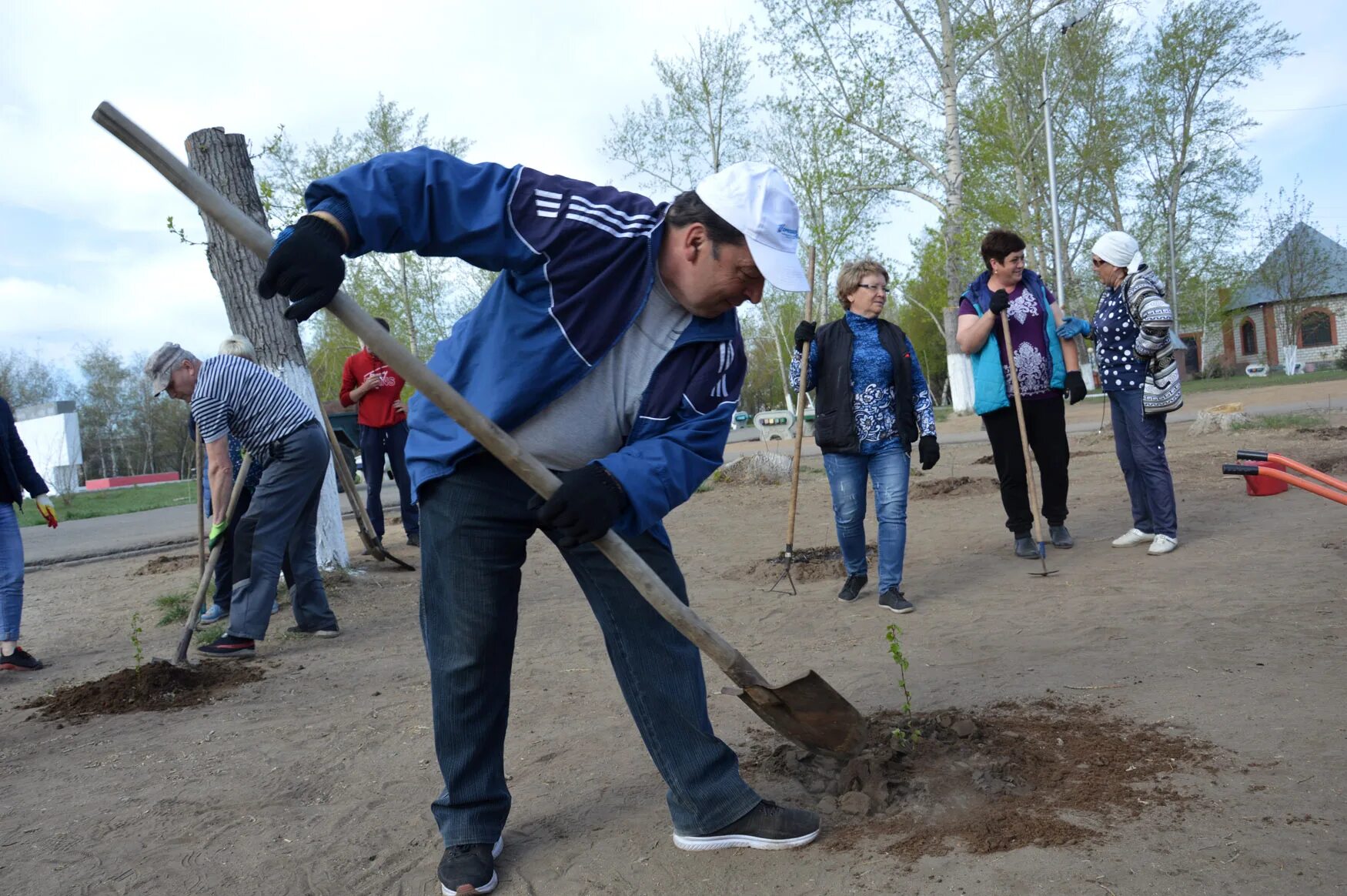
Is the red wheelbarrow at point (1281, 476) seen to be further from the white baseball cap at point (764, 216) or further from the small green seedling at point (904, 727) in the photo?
the white baseball cap at point (764, 216)

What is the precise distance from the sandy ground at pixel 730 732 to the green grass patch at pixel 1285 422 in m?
→ 6.47

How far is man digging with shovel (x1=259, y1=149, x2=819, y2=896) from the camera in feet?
8.41

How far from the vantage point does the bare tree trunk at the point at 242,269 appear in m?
7.61

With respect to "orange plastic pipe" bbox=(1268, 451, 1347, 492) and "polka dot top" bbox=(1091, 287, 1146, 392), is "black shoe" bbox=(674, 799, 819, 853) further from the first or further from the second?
"polka dot top" bbox=(1091, 287, 1146, 392)

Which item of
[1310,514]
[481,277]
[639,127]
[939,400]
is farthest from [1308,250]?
[1310,514]

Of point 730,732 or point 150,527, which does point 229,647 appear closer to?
point 730,732

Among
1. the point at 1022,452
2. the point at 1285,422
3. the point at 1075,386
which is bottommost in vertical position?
the point at 1285,422

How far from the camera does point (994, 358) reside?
22.3 feet

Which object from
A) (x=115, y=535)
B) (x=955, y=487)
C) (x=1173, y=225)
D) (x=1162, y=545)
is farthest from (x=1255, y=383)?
(x=115, y=535)

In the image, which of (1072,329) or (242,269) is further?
(242,269)

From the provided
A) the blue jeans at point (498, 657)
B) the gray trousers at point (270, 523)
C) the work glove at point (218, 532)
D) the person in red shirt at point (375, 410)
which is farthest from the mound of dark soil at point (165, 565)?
the blue jeans at point (498, 657)

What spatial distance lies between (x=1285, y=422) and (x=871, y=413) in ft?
34.5

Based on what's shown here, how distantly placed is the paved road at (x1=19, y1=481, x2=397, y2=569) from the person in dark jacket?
15.0ft

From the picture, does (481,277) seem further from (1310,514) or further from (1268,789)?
(1268,789)
